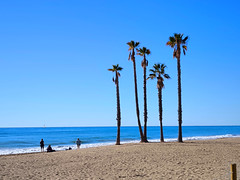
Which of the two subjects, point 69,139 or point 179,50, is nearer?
point 179,50

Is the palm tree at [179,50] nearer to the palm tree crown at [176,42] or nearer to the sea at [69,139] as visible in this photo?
the palm tree crown at [176,42]

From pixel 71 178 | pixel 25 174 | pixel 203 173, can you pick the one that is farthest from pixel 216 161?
pixel 25 174

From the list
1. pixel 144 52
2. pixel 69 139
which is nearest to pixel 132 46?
pixel 144 52

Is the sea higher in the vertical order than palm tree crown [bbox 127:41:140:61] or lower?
lower

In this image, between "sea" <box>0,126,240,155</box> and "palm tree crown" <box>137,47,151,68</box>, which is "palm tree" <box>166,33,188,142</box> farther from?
"sea" <box>0,126,240,155</box>

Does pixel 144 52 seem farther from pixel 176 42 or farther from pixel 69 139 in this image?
pixel 69 139

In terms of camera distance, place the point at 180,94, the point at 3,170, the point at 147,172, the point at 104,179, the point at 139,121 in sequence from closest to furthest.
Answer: the point at 104,179 → the point at 147,172 → the point at 3,170 → the point at 180,94 → the point at 139,121

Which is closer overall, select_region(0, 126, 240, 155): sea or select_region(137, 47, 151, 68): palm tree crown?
select_region(137, 47, 151, 68): palm tree crown

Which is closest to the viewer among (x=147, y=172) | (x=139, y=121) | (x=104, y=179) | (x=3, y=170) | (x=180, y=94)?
(x=104, y=179)

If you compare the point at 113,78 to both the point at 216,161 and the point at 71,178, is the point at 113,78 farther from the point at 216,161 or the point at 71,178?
the point at 71,178

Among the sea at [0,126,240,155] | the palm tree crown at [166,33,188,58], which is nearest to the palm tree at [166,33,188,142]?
the palm tree crown at [166,33,188,58]

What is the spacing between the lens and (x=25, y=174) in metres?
15.0

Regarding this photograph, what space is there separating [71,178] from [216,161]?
9.14m

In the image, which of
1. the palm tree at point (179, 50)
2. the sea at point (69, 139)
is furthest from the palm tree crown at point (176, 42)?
the sea at point (69, 139)
